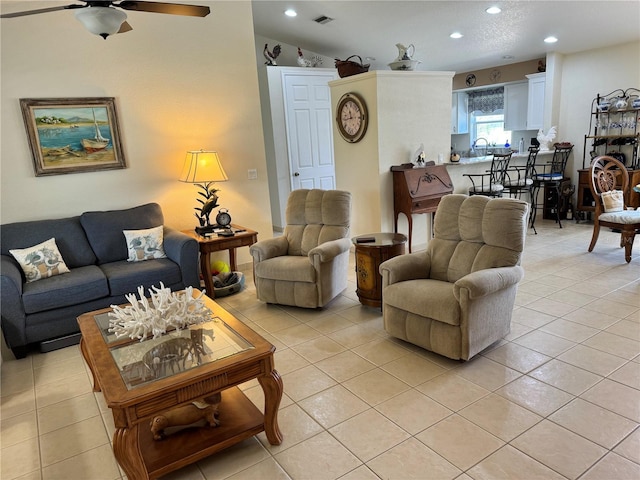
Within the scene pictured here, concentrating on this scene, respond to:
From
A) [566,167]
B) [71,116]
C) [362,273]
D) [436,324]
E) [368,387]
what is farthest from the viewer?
[566,167]

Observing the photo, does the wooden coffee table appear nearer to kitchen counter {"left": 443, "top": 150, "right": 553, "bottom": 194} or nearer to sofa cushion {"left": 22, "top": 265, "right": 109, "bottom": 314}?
sofa cushion {"left": 22, "top": 265, "right": 109, "bottom": 314}

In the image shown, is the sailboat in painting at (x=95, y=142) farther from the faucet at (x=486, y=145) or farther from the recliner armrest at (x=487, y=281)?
the faucet at (x=486, y=145)

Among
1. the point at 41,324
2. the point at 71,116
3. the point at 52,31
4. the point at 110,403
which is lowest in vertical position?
the point at 41,324

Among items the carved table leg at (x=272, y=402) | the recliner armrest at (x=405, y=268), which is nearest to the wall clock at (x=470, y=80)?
the recliner armrest at (x=405, y=268)

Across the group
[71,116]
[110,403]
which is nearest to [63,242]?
[71,116]

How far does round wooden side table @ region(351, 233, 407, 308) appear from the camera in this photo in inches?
136

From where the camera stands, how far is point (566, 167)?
6.76 meters

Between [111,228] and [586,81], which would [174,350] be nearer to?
[111,228]

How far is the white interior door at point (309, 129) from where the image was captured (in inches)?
253

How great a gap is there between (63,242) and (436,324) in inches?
125

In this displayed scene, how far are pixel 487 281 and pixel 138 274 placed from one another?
2.68m

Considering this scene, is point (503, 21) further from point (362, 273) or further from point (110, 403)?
point (110, 403)

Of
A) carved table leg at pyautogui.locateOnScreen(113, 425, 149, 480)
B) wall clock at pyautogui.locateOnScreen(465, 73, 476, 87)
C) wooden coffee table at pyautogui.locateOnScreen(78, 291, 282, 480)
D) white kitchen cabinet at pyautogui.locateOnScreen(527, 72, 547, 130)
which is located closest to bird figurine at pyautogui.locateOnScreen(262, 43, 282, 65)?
wall clock at pyautogui.locateOnScreen(465, 73, 476, 87)

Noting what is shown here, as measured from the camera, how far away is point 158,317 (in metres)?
2.21
